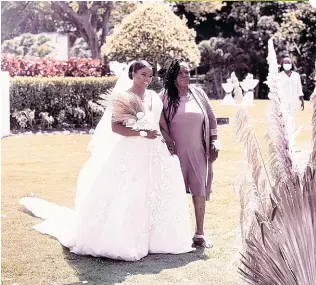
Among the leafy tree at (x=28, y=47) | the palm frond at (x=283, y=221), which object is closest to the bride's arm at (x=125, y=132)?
the palm frond at (x=283, y=221)

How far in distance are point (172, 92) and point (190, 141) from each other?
45 cm

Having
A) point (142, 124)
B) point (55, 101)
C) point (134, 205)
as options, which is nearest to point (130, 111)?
point (142, 124)

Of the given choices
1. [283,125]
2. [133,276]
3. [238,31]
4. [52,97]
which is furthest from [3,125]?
[238,31]

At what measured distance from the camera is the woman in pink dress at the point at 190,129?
5164 millimetres

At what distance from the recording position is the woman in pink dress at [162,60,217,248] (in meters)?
5.16

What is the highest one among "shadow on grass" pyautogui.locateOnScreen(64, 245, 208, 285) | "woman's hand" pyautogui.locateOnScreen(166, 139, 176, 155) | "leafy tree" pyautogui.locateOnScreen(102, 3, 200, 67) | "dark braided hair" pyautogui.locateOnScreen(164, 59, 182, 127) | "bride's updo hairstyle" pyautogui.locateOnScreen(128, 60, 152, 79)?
"leafy tree" pyautogui.locateOnScreen(102, 3, 200, 67)

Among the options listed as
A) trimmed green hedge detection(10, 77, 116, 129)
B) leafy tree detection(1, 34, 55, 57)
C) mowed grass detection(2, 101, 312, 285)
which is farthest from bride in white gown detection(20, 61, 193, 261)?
leafy tree detection(1, 34, 55, 57)

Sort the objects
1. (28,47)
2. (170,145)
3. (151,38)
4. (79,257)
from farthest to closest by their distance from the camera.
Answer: (28,47), (151,38), (170,145), (79,257)

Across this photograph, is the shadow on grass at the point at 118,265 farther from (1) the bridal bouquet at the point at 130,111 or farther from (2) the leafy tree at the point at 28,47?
(2) the leafy tree at the point at 28,47

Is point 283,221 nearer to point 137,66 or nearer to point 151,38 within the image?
point 137,66

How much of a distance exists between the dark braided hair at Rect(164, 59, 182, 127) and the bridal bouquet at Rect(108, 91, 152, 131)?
0.85ft

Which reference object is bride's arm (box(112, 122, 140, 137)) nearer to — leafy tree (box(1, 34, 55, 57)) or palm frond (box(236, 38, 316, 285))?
palm frond (box(236, 38, 316, 285))

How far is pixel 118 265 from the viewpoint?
4.67m

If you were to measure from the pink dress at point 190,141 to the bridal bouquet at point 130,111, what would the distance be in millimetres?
317
